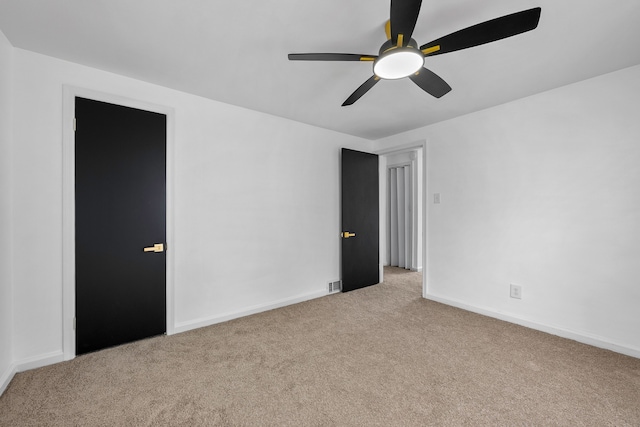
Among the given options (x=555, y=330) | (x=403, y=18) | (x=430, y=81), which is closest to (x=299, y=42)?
(x=403, y=18)

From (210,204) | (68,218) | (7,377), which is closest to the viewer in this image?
(7,377)

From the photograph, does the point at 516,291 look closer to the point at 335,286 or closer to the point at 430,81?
the point at 335,286

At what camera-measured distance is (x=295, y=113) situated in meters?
3.33

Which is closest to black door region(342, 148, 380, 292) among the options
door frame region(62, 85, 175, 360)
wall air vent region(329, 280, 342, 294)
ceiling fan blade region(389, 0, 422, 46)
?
wall air vent region(329, 280, 342, 294)

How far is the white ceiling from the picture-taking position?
161cm

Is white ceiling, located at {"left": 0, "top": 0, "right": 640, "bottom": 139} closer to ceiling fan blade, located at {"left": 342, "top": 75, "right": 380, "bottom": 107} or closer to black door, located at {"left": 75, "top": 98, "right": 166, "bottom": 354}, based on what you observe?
ceiling fan blade, located at {"left": 342, "top": 75, "right": 380, "bottom": 107}

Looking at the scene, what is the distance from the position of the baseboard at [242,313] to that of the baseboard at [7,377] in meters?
1.06

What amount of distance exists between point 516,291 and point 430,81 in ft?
8.08

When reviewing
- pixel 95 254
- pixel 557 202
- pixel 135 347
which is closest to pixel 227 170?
pixel 95 254

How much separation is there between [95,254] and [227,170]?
140 centimetres

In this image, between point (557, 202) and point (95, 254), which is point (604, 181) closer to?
point (557, 202)

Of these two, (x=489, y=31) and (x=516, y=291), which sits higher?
(x=489, y=31)

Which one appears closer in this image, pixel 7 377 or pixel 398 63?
pixel 398 63

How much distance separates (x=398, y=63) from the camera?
67.7 inches
